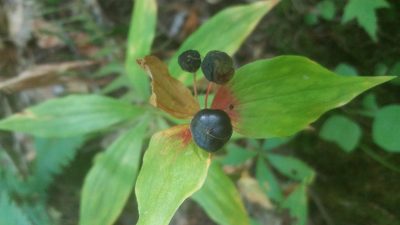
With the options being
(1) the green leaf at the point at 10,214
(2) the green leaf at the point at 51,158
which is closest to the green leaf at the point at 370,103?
(2) the green leaf at the point at 51,158

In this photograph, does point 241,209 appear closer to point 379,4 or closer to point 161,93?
point 161,93

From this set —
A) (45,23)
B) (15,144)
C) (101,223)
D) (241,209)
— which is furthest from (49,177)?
(45,23)

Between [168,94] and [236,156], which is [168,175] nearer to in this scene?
[168,94]

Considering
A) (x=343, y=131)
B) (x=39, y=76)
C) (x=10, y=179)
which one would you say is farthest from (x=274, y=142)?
(x=39, y=76)

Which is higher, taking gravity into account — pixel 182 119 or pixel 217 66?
pixel 217 66

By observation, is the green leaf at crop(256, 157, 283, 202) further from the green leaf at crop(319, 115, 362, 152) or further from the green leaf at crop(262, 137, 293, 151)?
the green leaf at crop(319, 115, 362, 152)
